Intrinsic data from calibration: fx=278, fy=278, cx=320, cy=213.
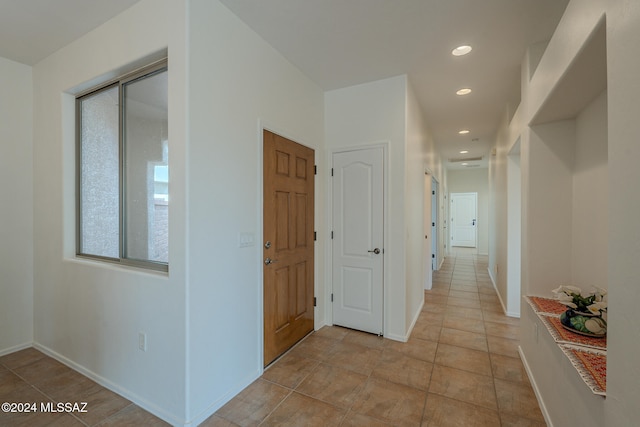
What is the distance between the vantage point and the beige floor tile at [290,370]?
87.7 inches

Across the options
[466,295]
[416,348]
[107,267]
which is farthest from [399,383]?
[466,295]

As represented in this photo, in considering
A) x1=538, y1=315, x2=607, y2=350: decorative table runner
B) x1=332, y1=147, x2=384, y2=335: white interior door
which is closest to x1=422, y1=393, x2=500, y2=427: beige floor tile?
x1=538, y1=315, x2=607, y2=350: decorative table runner

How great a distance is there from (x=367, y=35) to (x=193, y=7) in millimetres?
1300

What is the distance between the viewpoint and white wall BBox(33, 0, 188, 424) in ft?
5.67

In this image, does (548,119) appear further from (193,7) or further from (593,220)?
(193,7)

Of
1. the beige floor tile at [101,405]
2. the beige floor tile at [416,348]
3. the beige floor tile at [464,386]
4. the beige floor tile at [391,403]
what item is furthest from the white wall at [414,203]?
the beige floor tile at [101,405]

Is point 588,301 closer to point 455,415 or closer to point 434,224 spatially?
point 455,415

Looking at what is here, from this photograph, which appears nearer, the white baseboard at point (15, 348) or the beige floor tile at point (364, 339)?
the white baseboard at point (15, 348)

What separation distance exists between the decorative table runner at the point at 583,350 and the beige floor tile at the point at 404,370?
985mm

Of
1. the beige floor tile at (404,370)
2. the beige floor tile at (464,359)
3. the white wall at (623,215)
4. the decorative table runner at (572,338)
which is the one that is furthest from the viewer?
the beige floor tile at (464,359)

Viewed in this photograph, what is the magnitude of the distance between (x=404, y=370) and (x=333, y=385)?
65 cm

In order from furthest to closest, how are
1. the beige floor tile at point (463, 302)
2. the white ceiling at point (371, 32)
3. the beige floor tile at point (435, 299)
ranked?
1. the beige floor tile at point (435, 299)
2. the beige floor tile at point (463, 302)
3. the white ceiling at point (371, 32)

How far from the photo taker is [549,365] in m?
1.79

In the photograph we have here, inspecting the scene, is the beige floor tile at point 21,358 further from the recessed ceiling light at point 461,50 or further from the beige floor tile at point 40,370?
the recessed ceiling light at point 461,50
